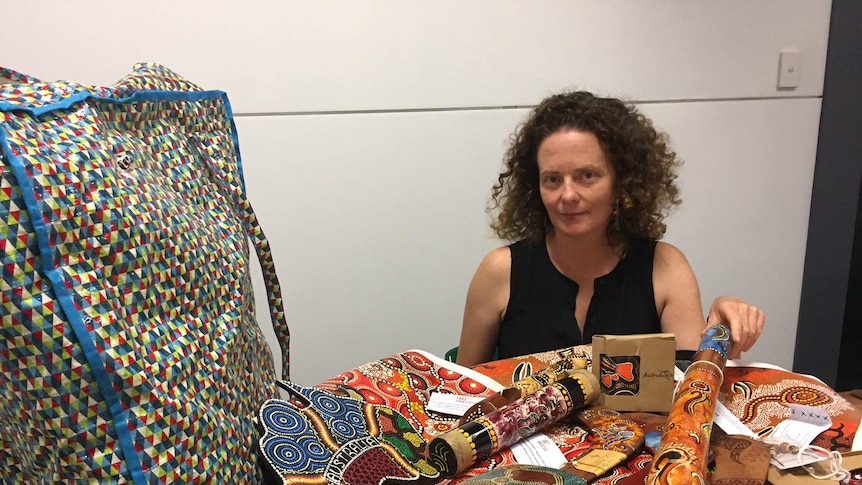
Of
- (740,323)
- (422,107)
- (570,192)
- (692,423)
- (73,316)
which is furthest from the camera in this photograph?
(422,107)

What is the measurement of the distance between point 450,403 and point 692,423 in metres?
0.30

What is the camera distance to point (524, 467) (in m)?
0.66

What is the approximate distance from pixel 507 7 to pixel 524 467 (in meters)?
1.29

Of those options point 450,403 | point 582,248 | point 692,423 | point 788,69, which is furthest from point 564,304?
point 788,69

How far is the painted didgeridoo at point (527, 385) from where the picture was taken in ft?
2.61

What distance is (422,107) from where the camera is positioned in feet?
5.36

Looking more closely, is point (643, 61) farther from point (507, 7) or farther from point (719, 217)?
point (719, 217)

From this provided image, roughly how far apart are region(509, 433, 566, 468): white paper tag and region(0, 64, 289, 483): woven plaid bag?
0.30m

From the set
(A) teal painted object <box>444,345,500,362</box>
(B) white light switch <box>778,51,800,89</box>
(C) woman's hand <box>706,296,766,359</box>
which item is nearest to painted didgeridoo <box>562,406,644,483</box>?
(C) woman's hand <box>706,296,766,359</box>

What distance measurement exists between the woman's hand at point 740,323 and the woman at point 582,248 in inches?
8.8

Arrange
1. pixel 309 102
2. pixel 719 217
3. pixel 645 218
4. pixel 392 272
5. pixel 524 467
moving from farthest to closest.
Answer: pixel 719 217 → pixel 392 272 → pixel 309 102 → pixel 645 218 → pixel 524 467

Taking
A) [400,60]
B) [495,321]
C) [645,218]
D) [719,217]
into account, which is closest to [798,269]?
[719,217]

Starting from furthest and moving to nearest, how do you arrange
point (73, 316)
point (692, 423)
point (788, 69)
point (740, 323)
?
1. point (788, 69)
2. point (740, 323)
3. point (692, 423)
4. point (73, 316)

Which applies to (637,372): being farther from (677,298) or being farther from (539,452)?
(677,298)
